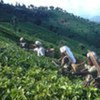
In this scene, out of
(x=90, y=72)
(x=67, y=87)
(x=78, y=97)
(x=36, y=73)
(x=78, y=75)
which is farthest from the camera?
(x=78, y=75)

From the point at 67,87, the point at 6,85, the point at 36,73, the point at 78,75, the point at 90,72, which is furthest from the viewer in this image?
the point at 78,75

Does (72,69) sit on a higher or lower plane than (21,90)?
lower

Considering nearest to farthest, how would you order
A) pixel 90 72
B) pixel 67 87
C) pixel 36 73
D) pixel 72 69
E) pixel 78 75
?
pixel 67 87 → pixel 36 73 → pixel 90 72 → pixel 78 75 → pixel 72 69

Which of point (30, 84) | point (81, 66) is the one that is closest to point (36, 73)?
point (30, 84)

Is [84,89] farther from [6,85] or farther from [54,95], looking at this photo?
[6,85]

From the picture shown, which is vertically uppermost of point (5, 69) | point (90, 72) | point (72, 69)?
point (5, 69)

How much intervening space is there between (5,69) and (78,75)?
8.40m

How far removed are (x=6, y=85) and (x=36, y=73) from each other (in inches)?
138

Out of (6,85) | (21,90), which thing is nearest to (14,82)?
(6,85)

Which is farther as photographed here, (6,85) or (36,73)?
(36,73)

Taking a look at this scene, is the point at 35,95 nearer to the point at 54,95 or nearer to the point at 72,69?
the point at 54,95

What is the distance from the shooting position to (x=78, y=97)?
49.2 ft

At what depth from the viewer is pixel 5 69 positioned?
21.4m

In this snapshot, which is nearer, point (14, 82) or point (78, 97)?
point (78, 97)
